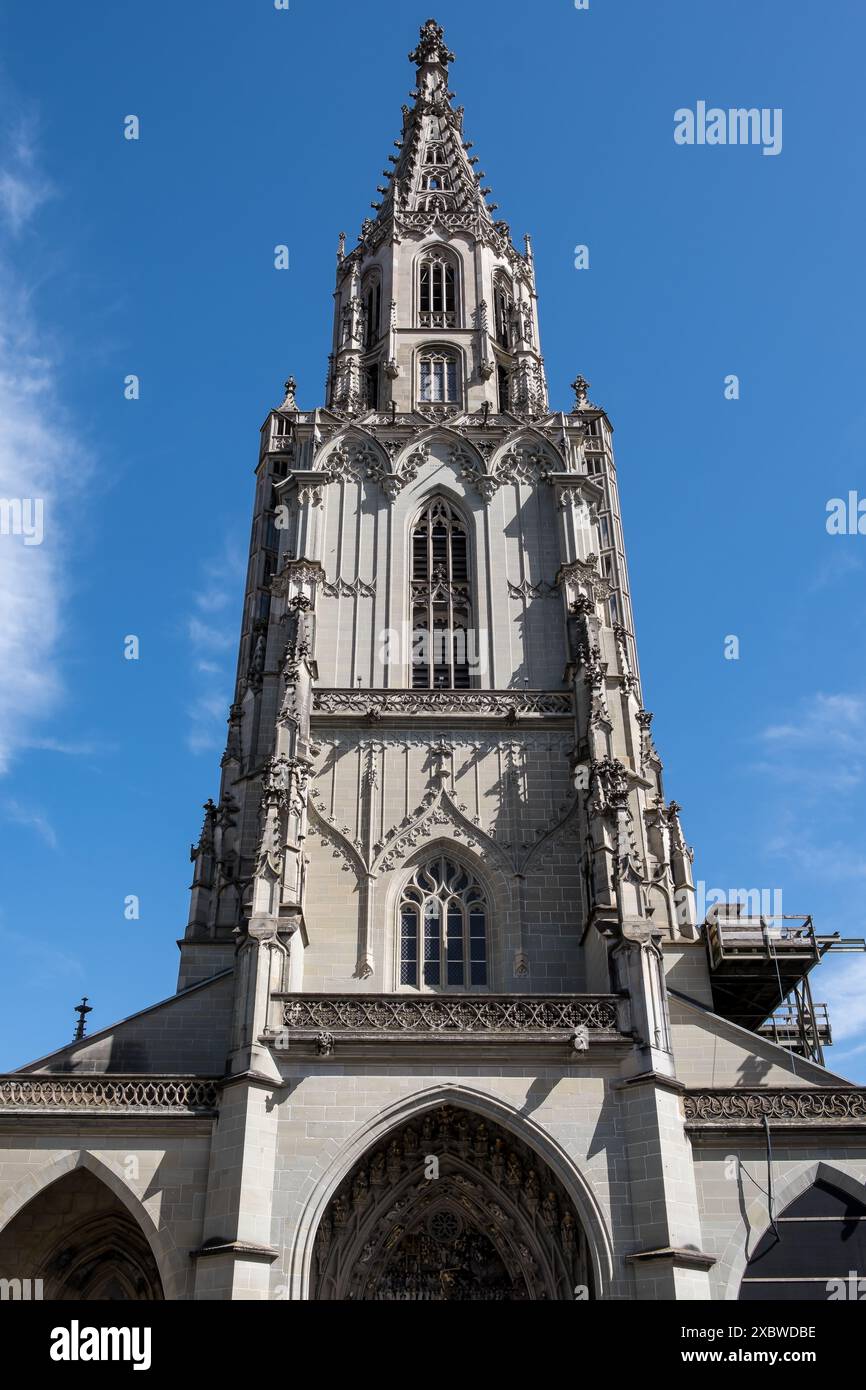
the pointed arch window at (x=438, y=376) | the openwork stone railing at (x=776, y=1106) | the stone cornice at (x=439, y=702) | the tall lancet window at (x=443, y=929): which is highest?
the pointed arch window at (x=438, y=376)

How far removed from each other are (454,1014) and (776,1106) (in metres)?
5.41

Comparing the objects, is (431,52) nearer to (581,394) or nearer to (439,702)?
(581,394)

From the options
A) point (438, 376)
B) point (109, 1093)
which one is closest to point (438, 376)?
point (438, 376)

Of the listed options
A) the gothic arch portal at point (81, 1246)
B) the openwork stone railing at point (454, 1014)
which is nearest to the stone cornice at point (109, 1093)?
the gothic arch portal at point (81, 1246)

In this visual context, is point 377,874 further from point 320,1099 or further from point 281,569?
point 281,569

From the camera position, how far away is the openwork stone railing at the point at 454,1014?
19766 millimetres

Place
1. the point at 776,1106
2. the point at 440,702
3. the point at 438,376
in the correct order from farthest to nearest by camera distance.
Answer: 1. the point at 438,376
2. the point at 440,702
3. the point at 776,1106

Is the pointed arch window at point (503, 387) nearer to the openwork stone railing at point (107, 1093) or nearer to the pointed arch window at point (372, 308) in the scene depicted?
the pointed arch window at point (372, 308)

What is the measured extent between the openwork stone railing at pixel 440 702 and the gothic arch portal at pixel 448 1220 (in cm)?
936

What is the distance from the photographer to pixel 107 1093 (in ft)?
63.1

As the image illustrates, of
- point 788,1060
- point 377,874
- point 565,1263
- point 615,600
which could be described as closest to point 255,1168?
point 565,1263

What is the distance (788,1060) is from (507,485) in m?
15.8

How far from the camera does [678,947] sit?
82.9 feet

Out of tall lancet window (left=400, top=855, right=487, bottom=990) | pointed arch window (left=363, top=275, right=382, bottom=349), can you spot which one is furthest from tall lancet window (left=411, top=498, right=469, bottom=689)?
pointed arch window (left=363, top=275, right=382, bottom=349)
